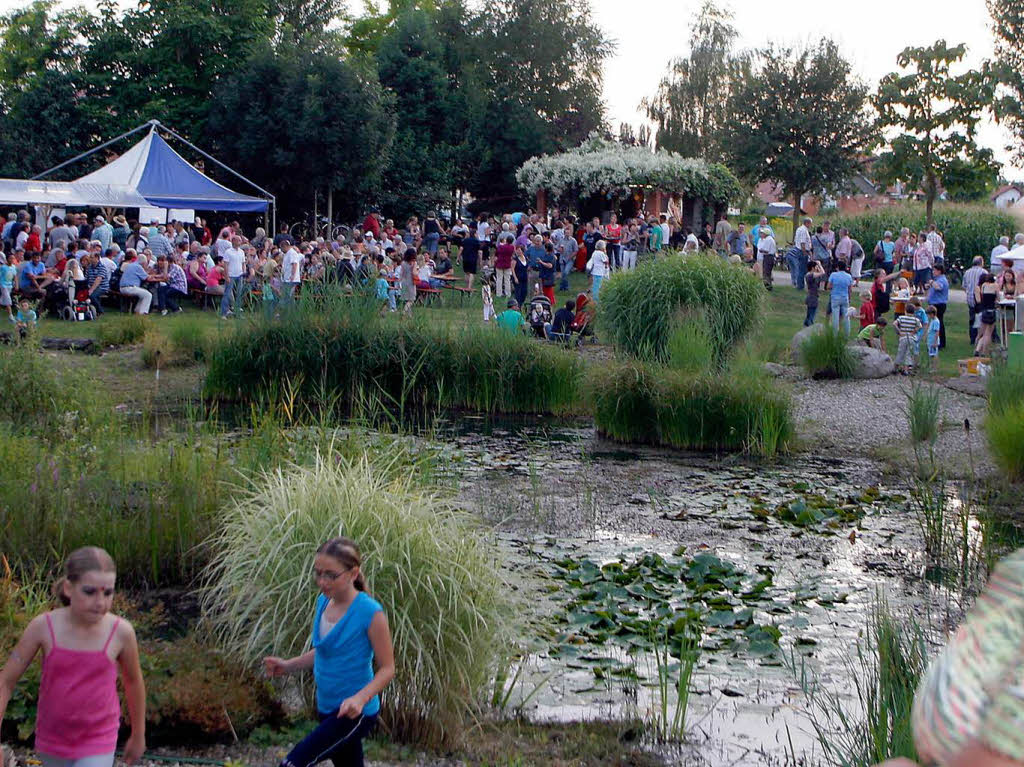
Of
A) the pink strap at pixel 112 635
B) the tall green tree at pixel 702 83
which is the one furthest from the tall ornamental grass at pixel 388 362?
the tall green tree at pixel 702 83

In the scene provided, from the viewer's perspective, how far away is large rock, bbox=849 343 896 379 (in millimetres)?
17703

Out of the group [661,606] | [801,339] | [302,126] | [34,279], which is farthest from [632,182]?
[661,606]

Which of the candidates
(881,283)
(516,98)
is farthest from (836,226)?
(881,283)

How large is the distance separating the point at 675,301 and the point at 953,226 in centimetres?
2189

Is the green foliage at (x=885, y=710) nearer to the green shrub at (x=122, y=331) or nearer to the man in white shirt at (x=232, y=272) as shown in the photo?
the green shrub at (x=122, y=331)

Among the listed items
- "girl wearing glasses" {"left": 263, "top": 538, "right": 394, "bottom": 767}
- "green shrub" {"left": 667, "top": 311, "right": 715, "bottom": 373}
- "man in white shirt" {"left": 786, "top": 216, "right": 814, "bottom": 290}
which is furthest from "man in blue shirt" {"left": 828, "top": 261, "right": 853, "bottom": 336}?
"girl wearing glasses" {"left": 263, "top": 538, "right": 394, "bottom": 767}

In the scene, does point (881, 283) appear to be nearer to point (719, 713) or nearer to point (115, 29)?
point (719, 713)

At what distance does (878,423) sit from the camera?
14.8 metres

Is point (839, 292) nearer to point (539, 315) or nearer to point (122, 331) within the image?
point (539, 315)

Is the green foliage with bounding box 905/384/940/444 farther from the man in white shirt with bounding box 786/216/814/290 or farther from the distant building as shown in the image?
the man in white shirt with bounding box 786/216/814/290

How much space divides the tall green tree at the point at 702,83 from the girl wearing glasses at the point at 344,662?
48.6m

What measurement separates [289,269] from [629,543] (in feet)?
42.7

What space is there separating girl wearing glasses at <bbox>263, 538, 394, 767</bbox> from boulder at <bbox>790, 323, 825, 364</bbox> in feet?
47.5

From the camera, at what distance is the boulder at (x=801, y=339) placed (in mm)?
18422
